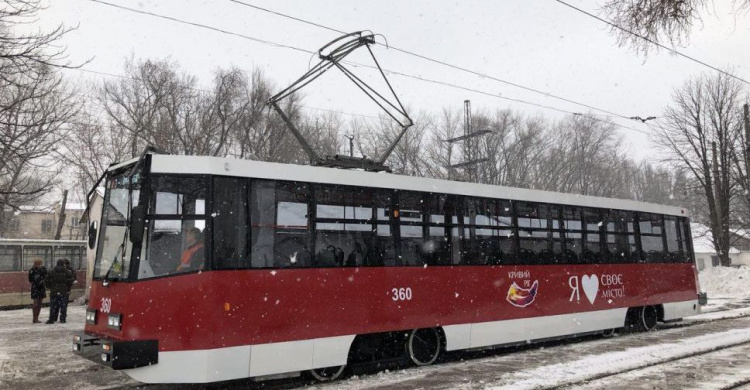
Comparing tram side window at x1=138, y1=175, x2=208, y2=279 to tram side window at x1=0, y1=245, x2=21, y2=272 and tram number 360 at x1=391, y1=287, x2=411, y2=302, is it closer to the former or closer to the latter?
tram number 360 at x1=391, y1=287, x2=411, y2=302

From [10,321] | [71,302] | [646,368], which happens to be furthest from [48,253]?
[646,368]

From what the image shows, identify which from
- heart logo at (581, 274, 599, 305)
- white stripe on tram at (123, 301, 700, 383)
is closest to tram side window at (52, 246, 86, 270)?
white stripe on tram at (123, 301, 700, 383)

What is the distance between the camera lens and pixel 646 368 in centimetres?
822

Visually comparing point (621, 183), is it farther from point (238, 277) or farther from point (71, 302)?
point (238, 277)

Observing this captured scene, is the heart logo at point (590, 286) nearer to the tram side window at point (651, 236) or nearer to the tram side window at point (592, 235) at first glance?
the tram side window at point (592, 235)

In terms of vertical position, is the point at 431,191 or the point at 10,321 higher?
the point at 431,191

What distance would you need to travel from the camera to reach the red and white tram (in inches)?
262

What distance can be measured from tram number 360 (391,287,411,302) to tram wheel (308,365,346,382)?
1.27m

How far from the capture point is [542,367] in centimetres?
845

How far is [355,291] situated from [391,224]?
118 centimetres

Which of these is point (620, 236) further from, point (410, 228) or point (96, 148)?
point (96, 148)

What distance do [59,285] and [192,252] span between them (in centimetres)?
993

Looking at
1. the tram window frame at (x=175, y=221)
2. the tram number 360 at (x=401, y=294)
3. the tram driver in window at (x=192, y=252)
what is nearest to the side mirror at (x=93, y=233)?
the tram window frame at (x=175, y=221)

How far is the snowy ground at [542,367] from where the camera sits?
734 cm
